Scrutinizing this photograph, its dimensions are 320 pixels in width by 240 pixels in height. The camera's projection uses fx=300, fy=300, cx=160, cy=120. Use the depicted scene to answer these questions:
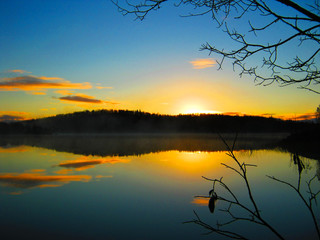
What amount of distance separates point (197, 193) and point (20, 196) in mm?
4697

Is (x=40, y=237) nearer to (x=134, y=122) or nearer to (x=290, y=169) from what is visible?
(x=290, y=169)

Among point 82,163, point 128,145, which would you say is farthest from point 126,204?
point 128,145

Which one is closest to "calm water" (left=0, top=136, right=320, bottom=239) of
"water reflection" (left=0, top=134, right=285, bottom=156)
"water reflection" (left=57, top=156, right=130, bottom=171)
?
"water reflection" (left=57, top=156, right=130, bottom=171)

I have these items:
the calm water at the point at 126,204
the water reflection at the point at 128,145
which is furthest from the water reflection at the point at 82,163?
the water reflection at the point at 128,145

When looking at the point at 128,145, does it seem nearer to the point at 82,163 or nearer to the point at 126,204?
the point at 82,163

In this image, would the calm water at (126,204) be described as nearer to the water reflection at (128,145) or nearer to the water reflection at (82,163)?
the water reflection at (82,163)

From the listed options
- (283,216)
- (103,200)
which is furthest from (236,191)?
(103,200)

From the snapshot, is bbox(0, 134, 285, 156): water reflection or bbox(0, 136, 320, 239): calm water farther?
bbox(0, 134, 285, 156): water reflection

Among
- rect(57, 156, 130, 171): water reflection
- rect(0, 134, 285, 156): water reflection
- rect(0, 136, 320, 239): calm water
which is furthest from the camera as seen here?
rect(0, 134, 285, 156): water reflection

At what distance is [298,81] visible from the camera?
199 centimetres

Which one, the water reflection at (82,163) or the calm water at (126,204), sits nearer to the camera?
the calm water at (126,204)

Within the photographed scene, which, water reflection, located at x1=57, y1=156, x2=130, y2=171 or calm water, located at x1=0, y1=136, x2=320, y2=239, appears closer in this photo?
calm water, located at x1=0, y1=136, x2=320, y2=239

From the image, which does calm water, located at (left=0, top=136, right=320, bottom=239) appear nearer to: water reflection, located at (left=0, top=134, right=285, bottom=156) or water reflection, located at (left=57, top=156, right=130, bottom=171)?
water reflection, located at (left=57, top=156, right=130, bottom=171)

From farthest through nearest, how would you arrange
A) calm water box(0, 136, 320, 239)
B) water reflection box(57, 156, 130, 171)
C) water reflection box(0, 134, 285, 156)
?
water reflection box(0, 134, 285, 156), water reflection box(57, 156, 130, 171), calm water box(0, 136, 320, 239)
